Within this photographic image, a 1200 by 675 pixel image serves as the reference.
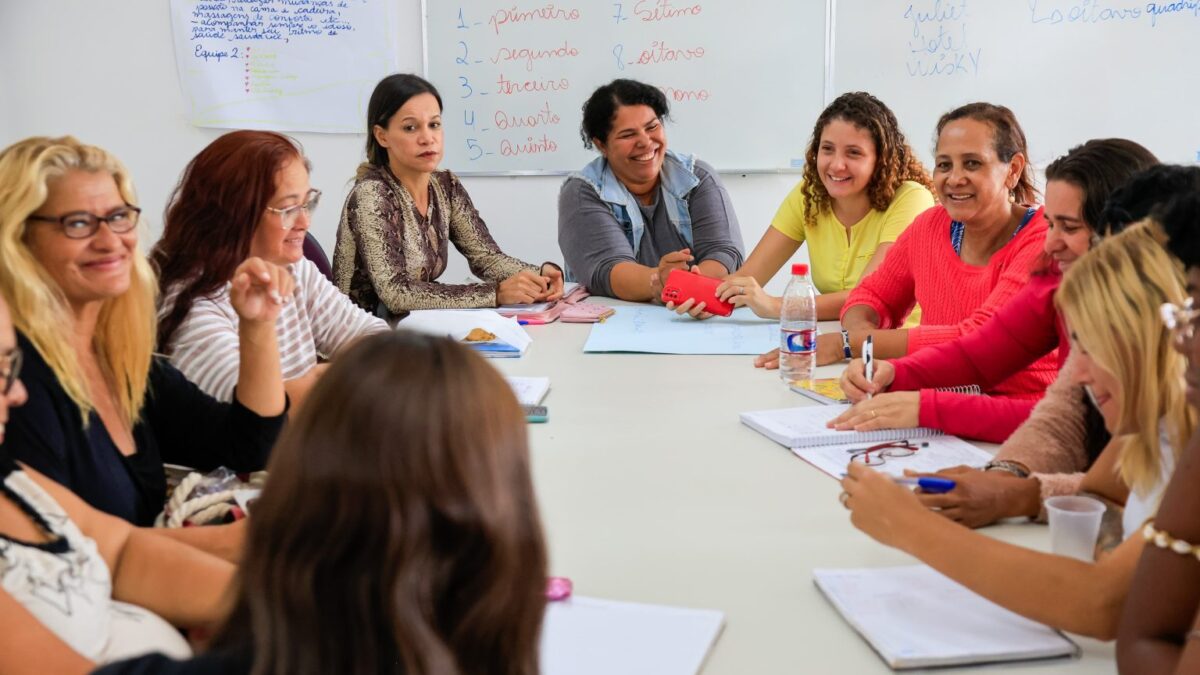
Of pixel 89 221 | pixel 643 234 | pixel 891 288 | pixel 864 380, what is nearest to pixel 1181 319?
pixel 864 380

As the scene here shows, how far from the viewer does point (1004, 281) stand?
2.23 meters

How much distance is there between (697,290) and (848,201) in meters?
0.57

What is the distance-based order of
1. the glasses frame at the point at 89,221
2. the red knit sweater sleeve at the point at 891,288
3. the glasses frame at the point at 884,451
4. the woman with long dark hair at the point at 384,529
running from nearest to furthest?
the woman with long dark hair at the point at 384,529 < the glasses frame at the point at 89,221 < the glasses frame at the point at 884,451 < the red knit sweater sleeve at the point at 891,288

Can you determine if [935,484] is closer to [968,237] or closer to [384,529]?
[384,529]

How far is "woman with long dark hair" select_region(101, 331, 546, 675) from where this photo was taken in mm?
666

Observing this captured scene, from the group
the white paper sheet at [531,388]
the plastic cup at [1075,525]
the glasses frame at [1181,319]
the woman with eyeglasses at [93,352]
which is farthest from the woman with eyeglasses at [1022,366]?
the woman with eyeglasses at [93,352]

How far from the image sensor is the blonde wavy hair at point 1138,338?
108cm

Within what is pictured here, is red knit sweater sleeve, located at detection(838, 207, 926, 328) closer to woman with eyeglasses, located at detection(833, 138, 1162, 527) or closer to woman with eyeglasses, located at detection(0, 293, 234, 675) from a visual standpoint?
woman with eyeglasses, located at detection(833, 138, 1162, 527)

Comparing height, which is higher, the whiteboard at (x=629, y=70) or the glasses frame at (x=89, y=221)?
the whiteboard at (x=629, y=70)

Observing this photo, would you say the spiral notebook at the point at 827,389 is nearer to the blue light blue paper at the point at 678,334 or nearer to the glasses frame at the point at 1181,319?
the blue light blue paper at the point at 678,334

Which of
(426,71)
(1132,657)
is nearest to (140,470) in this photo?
(1132,657)

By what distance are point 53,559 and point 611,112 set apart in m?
2.62

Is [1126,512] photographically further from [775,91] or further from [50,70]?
[50,70]

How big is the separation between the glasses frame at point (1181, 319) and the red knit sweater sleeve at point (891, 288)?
167 cm
